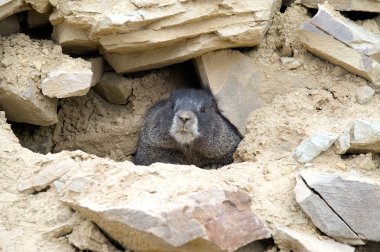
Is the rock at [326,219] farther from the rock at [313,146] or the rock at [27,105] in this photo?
the rock at [27,105]

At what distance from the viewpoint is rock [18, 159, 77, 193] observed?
509 centimetres

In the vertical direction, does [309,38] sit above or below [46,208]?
above

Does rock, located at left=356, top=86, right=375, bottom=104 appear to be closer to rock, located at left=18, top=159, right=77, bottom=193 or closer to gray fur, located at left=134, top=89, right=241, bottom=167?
gray fur, located at left=134, top=89, right=241, bottom=167

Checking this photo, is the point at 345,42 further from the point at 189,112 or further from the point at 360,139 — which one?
the point at 189,112

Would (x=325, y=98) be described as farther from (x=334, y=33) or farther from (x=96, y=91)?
(x=96, y=91)

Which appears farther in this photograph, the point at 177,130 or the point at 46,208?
the point at 177,130

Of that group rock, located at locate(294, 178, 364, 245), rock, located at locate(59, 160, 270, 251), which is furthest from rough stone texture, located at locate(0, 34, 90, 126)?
rock, located at locate(294, 178, 364, 245)

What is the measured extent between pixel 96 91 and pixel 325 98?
271 cm

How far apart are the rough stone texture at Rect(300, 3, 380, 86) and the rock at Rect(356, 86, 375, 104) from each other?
91 mm

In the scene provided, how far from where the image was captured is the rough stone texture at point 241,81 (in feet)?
22.7

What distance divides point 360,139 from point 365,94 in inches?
37.5

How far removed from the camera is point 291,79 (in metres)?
6.85

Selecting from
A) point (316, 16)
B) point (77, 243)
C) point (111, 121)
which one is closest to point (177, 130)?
point (111, 121)

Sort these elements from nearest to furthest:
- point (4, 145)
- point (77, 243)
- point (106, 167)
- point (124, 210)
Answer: point (124, 210), point (77, 243), point (106, 167), point (4, 145)
